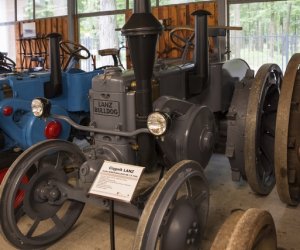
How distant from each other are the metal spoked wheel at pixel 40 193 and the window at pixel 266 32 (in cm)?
496

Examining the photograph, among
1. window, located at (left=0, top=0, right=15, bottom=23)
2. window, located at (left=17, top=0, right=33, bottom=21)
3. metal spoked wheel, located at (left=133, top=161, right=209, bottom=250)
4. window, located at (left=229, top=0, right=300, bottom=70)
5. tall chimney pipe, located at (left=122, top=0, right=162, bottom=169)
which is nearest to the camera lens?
metal spoked wheel, located at (left=133, top=161, right=209, bottom=250)

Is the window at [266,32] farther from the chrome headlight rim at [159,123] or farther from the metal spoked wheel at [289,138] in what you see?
the chrome headlight rim at [159,123]

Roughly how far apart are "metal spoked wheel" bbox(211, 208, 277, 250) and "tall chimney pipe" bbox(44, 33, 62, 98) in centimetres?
238

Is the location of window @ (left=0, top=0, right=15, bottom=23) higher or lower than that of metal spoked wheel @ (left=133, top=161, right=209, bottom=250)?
higher

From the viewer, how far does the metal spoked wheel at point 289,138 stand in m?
2.15

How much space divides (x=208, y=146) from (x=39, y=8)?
870cm

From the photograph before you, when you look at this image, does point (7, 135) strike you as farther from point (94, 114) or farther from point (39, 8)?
point (39, 8)

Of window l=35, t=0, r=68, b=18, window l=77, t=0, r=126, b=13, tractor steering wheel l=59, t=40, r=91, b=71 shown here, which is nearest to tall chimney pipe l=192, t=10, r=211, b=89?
tractor steering wheel l=59, t=40, r=91, b=71

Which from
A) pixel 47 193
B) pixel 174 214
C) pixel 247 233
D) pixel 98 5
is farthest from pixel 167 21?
pixel 247 233

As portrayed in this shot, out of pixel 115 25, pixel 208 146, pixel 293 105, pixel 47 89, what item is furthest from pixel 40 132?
pixel 115 25

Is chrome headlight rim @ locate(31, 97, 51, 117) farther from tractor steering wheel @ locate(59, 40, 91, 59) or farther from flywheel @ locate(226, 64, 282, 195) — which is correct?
tractor steering wheel @ locate(59, 40, 91, 59)

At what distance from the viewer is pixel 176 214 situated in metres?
1.86

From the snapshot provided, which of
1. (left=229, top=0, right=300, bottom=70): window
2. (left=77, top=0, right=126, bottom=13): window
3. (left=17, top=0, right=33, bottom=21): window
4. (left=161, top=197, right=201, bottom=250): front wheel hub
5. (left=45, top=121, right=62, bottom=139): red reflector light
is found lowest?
(left=161, top=197, right=201, bottom=250): front wheel hub

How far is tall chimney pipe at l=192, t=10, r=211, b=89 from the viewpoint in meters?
3.07
